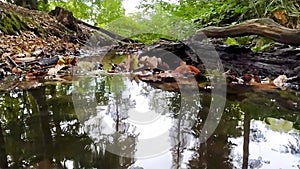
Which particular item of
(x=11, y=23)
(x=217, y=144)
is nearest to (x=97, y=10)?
(x=11, y=23)

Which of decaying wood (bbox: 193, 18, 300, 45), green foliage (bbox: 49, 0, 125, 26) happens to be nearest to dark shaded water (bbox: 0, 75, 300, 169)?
decaying wood (bbox: 193, 18, 300, 45)

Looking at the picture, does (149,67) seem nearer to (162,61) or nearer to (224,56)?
(162,61)

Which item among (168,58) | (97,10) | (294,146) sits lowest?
(294,146)

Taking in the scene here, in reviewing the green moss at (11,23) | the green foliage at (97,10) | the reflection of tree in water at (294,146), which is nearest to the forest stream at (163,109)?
the reflection of tree in water at (294,146)

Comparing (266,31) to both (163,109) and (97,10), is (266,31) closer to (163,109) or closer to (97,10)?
(163,109)

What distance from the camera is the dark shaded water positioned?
53.1 inches

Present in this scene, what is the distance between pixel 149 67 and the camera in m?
4.27

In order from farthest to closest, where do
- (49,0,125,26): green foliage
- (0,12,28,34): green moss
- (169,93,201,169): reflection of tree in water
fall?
(49,0,125,26): green foliage, (0,12,28,34): green moss, (169,93,201,169): reflection of tree in water

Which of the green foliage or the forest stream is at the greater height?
the green foliage

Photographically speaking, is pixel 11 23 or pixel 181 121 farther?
pixel 11 23

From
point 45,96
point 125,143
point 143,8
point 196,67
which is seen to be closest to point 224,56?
point 196,67

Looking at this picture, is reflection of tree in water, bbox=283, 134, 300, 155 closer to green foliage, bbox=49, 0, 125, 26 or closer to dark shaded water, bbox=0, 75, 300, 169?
dark shaded water, bbox=0, 75, 300, 169

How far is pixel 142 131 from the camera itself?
1.75 meters

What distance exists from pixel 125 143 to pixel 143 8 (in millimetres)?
11737
